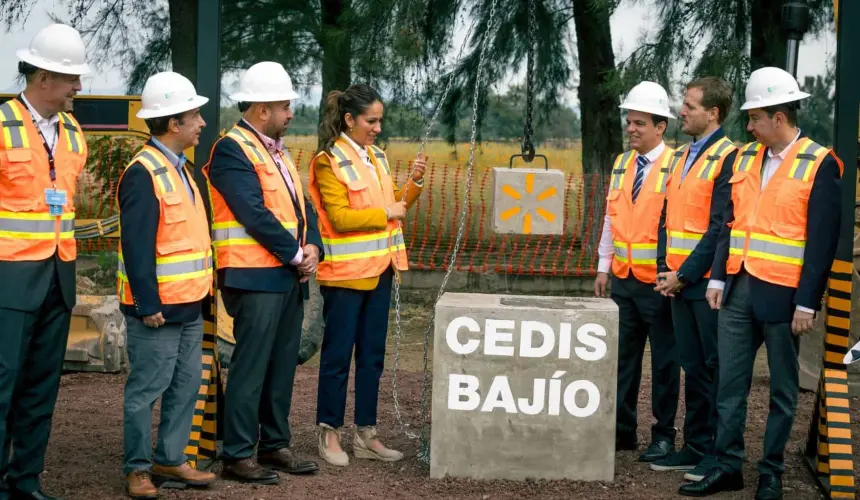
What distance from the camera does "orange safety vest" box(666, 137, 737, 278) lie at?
5.61 meters

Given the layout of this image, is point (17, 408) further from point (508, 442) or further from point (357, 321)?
point (508, 442)

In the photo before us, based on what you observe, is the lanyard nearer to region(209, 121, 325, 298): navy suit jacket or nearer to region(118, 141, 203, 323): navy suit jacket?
region(118, 141, 203, 323): navy suit jacket

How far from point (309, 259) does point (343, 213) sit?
0.38 meters

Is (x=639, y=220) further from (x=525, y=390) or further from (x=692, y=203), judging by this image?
(x=525, y=390)

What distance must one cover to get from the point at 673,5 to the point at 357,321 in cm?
669

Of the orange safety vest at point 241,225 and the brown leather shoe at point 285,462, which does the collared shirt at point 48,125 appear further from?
the brown leather shoe at point 285,462

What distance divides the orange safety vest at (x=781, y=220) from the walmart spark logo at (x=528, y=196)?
126cm

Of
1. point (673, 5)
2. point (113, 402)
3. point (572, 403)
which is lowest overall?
point (113, 402)

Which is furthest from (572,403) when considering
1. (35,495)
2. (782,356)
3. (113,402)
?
(113,402)

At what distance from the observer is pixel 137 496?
5.03 meters

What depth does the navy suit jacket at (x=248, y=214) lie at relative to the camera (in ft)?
17.1

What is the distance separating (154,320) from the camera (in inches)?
191

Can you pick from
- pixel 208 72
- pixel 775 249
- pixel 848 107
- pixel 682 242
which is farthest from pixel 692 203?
pixel 208 72

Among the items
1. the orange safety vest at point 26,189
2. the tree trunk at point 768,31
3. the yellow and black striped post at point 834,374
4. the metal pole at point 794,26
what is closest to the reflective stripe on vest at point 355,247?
the orange safety vest at point 26,189
